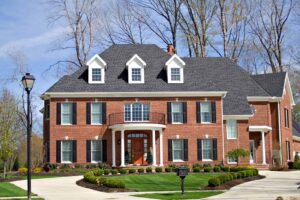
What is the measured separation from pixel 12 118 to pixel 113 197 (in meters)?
11.8

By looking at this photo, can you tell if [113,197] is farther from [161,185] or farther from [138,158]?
[138,158]

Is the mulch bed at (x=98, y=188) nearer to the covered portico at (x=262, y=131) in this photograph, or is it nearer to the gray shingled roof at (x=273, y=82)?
the covered portico at (x=262, y=131)

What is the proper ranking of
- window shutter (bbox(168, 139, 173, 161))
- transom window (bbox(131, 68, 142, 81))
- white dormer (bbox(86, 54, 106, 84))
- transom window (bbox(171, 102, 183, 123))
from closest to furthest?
window shutter (bbox(168, 139, 173, 161))
transom window (bbox(171, 102, 183, 123))
white dormer (bbox(86, 54, 106, 84))
transom window (bbox(131, 68, 142, 81))

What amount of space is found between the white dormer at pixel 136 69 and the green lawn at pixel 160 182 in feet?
32.4

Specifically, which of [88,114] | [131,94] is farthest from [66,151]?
[131,94]

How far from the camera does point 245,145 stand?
125 ft

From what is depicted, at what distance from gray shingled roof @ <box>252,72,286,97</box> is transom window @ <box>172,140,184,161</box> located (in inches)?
398

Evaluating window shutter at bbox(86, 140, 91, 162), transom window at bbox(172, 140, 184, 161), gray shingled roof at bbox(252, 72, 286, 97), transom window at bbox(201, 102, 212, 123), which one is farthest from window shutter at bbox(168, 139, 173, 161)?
gray shingled roof at bbox(252, 72, 286, 97)

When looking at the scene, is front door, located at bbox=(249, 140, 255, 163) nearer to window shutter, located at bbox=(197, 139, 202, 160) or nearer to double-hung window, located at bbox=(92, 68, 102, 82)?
window shutter, located at bbox=(197, 139, 202, 160)

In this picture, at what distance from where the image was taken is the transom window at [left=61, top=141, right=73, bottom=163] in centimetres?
3550

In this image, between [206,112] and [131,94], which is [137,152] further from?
[206,112]

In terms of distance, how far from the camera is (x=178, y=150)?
120 ft

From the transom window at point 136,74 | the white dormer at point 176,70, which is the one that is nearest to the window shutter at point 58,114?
the transom window at point 136,74

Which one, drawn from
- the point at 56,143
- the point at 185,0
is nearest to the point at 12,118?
the point at 56,143
